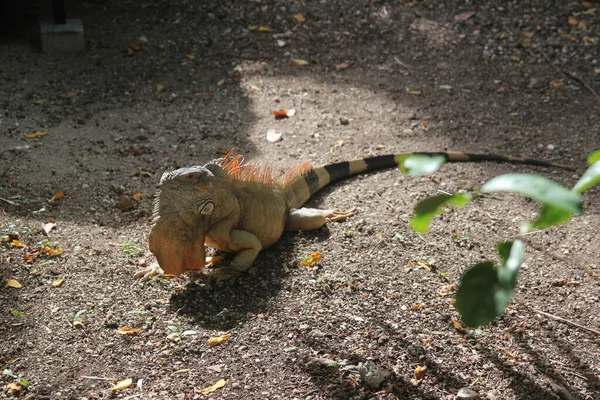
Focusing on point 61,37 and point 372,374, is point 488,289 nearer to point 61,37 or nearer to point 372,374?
point 372,374

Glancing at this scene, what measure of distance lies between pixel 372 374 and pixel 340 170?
269cm

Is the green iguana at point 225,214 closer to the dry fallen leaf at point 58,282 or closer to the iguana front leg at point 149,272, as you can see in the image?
the iguana front leg at point 149,272

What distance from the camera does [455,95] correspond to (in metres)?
7.94

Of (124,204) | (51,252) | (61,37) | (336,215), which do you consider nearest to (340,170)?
(336,215)

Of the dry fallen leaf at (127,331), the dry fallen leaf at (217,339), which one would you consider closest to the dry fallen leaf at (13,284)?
the dry fallen leaf at (127,331)

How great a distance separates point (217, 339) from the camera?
13.6 feet

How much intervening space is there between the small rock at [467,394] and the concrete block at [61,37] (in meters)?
6.44

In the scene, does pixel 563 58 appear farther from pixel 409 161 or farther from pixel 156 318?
pixel 409 161

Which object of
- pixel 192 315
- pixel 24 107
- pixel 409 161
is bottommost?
pixel 24 107

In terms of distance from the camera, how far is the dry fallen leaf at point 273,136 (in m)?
6.95

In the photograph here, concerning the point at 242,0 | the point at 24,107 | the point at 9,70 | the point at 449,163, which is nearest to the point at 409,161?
the point at 449,163

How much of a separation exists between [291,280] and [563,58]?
545 cm

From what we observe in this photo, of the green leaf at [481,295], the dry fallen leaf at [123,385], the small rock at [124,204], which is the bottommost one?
the small rock at [124,204]

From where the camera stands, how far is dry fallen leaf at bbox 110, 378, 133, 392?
148 inches
